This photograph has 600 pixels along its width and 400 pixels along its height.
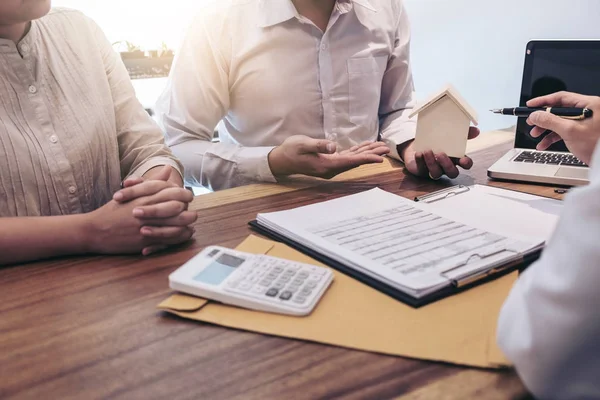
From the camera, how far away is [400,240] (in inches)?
29.2

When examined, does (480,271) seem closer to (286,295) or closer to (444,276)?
(444,276)

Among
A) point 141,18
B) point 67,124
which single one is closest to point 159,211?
point 67,124

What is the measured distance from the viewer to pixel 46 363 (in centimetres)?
53

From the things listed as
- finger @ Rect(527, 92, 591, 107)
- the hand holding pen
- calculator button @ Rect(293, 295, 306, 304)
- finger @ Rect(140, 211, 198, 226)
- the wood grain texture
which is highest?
finger @ Rect(527, 92, 591, 107)

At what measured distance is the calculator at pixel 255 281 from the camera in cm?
60

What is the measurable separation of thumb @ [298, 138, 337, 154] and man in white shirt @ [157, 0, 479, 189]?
16cm

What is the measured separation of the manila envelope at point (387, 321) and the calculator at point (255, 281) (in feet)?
0.04

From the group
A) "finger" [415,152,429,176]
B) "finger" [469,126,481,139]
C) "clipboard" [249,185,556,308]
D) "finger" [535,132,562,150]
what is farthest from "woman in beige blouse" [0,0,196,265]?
"finger" [535,132,562,150]

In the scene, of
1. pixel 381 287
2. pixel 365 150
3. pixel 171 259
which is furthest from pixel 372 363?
pixel 365 150

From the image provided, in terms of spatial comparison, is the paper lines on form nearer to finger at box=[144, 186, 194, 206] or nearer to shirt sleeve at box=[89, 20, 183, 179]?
finger at box=[144, 186, 194, 206]

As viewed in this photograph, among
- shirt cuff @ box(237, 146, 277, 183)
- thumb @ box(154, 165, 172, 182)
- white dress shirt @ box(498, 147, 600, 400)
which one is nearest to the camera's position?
white dress shirt @ box(498, 147, 600, 400)

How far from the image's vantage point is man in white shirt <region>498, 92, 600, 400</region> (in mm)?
385

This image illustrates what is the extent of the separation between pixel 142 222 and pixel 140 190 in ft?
0.22

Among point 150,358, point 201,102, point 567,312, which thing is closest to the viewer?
point 567,312
